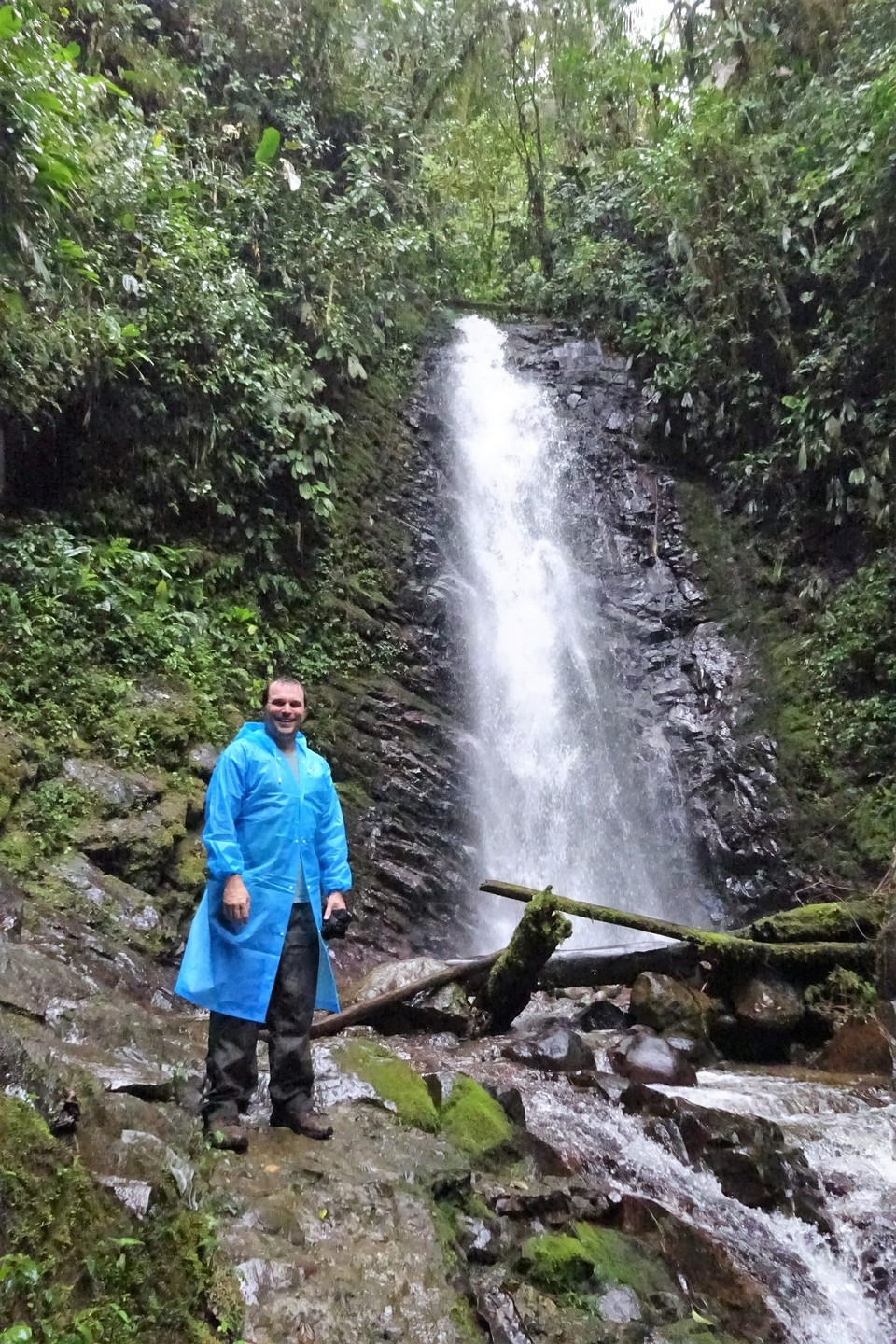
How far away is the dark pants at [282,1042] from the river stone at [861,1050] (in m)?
4.29

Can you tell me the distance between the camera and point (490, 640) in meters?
11.7

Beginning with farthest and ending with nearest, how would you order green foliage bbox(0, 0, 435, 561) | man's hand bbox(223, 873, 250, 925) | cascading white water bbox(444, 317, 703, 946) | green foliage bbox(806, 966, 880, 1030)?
cascading white water bbox(444, 317, 703, 946) → green foliage bbox(0, 0, 435, 561) → green foliage bbox(806, 966, 880, 1030) → man's hand bbox(223, 873, 250, 925)

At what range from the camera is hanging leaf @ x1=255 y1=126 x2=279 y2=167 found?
1122 centimetres

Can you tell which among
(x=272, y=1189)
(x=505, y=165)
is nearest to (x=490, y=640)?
(x=272, y=1189)

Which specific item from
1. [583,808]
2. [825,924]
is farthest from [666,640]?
[825,924]

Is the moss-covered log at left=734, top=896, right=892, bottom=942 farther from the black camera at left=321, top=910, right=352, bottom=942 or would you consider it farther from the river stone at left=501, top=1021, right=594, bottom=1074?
Answer: the black camera at left=321, top=910, right=352, bottom=942

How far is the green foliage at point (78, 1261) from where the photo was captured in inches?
66.2

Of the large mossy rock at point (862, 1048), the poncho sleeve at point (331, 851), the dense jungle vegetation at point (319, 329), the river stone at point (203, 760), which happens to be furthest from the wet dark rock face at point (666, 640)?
the poncho sleeve at point (331, 851)

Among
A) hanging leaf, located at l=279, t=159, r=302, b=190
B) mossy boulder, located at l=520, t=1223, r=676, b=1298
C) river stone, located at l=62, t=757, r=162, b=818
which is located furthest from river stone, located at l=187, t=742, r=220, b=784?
hanging leaf, located at l=279, t=159, r=302, b=190

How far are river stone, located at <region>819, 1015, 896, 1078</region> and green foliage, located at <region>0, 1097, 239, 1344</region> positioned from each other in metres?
5.28

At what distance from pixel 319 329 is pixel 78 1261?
427 inches

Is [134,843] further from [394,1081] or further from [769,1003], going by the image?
[769,1003]

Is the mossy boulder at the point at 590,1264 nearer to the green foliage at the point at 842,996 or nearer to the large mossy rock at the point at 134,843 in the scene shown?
the green foliage at the point at 842,996

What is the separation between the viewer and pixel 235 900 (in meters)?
3.34
